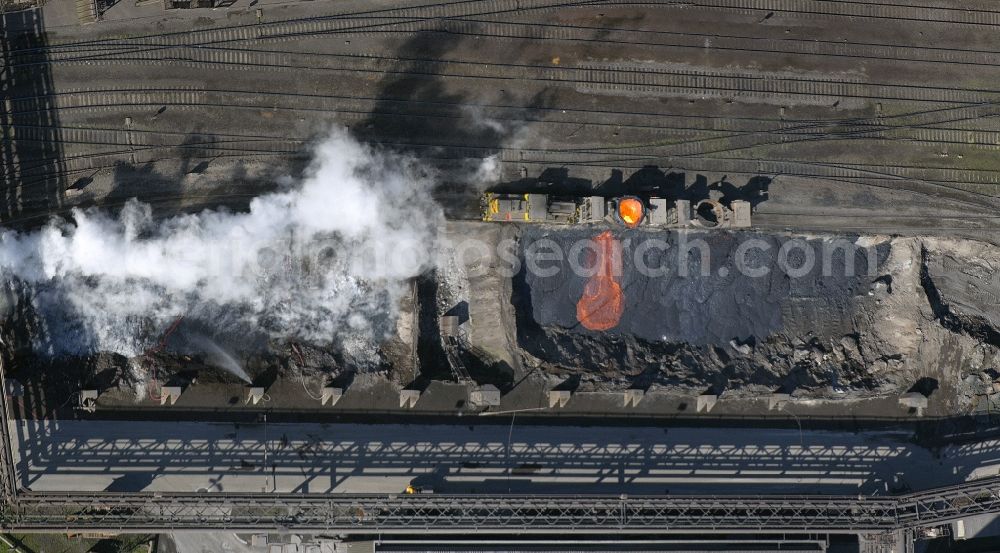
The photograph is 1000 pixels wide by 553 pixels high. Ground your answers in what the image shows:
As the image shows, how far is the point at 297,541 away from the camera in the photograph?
31.8 metres

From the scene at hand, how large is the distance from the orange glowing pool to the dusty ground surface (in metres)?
0.69

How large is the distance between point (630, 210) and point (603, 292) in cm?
394

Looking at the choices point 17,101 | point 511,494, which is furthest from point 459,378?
point 17,101

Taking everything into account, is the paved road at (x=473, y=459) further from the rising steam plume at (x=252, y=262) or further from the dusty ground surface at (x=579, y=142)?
the rising steam plume at (x=252, y=262)

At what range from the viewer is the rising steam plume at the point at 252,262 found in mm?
31500

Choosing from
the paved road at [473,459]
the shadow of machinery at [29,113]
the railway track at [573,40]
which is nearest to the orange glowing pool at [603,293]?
the paved road at [473,459]

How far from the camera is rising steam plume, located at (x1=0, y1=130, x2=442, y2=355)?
31500 mm

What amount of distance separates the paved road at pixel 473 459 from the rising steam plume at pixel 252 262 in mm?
4291

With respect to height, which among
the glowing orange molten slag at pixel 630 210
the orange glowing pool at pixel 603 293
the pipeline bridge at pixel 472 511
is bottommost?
the pipeline bridge at pixel 472 511

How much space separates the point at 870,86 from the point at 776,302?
11.7 m

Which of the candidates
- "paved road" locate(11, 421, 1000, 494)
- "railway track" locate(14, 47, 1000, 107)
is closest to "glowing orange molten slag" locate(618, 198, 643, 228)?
"railway track" locate(14, 47, 1000, 107)

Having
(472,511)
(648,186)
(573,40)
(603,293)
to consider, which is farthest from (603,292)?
(573,40)

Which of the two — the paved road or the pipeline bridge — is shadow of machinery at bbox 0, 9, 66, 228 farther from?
the paved road

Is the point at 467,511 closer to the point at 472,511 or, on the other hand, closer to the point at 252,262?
the point at 472,511
